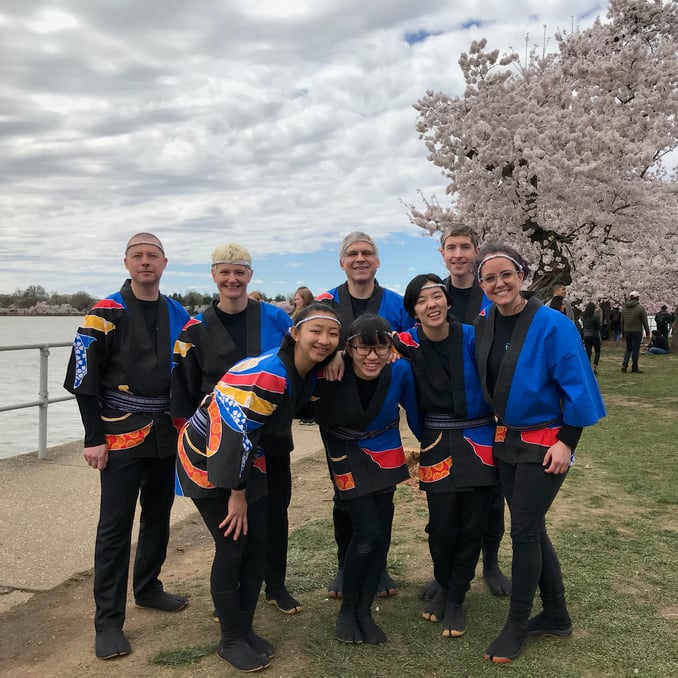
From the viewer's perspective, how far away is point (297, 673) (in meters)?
2.82

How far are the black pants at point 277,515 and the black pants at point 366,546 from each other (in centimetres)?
44

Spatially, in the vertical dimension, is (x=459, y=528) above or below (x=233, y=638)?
above

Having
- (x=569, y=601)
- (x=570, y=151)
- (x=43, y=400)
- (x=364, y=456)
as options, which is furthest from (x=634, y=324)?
(x=364, y=456)

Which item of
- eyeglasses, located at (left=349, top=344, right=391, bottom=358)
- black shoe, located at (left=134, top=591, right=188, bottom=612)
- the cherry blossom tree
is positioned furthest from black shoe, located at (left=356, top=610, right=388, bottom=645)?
the cherry blossom tree

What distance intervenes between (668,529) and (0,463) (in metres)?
5.89

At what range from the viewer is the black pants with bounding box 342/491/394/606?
3068 millimetres

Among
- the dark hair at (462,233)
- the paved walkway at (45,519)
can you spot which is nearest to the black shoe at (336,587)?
the paved walkway at (45,519)

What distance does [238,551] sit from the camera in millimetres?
2877

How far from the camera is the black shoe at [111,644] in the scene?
2.98 meters

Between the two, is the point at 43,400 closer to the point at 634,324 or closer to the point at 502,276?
the point at 502,276

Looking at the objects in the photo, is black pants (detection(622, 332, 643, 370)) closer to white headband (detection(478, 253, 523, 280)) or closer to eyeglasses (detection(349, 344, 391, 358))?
white headband (detection(478, 253, 523, 280))

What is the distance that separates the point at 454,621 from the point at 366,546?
0.62 m

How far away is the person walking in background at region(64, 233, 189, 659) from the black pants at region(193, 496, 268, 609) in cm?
51

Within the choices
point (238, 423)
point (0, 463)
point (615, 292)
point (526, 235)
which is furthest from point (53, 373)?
point (615, 292)
